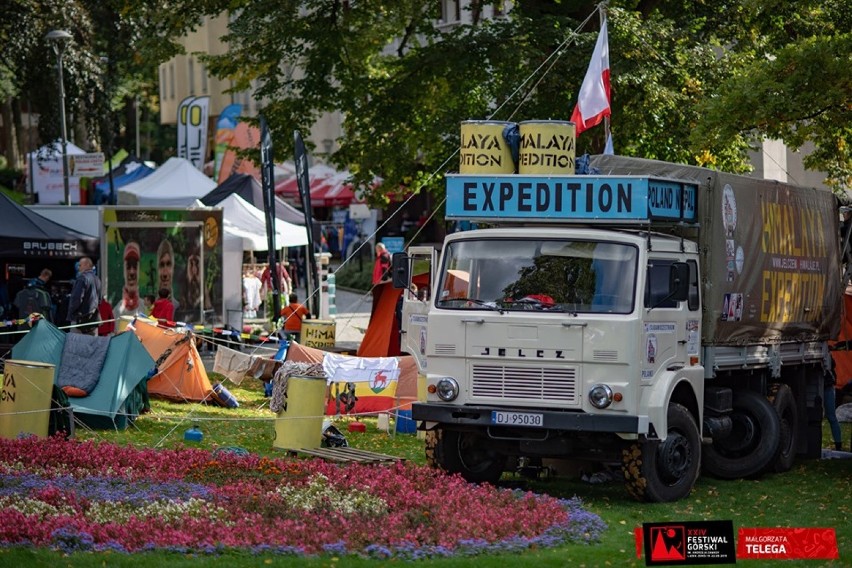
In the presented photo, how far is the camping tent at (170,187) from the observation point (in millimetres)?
41938

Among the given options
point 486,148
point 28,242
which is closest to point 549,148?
point 486,148

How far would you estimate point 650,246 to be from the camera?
1422 centimetres

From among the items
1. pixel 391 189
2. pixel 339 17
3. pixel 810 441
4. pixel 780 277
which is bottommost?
pixel 810 441

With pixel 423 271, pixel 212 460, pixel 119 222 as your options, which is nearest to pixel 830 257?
pixel 423 271

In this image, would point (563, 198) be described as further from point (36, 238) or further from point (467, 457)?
point (36, 238)

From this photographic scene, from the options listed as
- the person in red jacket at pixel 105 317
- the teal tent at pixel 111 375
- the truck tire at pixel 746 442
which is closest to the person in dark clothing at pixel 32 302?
the person in red jacket at pixel 105 317

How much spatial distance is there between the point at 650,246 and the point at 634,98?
39.9 feet

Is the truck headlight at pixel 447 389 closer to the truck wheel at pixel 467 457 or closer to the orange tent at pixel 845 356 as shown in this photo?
the truck wheel at pixel 467 457

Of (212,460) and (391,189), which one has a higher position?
(391,189)

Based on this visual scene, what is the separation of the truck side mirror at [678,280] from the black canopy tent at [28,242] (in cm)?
1607

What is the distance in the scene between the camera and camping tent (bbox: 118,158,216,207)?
41.9m

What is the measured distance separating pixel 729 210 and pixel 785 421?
309 centimetres

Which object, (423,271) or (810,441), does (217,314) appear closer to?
(423,271)

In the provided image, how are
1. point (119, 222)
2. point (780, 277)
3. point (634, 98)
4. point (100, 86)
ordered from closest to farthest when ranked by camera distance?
point (780, 277) → point (634, 98) → point (119, 222) → point (100, 86)
